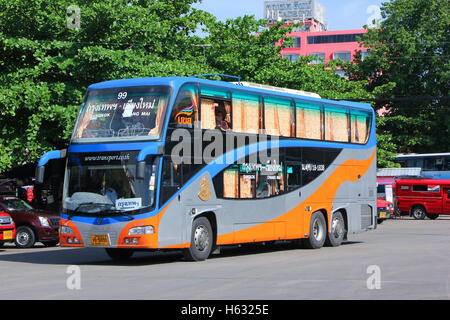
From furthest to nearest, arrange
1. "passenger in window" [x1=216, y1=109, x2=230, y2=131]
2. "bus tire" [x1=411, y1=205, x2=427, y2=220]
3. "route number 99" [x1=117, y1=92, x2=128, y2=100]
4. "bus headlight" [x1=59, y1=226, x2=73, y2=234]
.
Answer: "bus tire" [x1=411, y1=205, x2=427, y2=220]
"passenger in window" [x1=216, y1=109, x2=230, y2=131]
"route number 99" [x1=117, y1=92, x2=128, y2=100]
"bus headlight" [x1=59, y1=226, x2=73, y2=234]

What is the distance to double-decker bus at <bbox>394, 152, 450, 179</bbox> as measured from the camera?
5803cm

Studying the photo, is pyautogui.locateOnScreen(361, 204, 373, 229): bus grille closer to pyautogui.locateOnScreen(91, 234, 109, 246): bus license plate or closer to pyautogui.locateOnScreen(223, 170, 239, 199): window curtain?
pyautogui.locateOnScreen(223, 170, 239, 199): window curtain

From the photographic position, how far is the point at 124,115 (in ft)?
56.2

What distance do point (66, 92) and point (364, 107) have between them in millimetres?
10162

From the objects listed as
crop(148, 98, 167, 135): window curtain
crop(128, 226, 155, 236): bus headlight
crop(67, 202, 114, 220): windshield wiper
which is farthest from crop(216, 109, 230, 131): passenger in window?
crop(67, 202, 114, 220): windshield wiper

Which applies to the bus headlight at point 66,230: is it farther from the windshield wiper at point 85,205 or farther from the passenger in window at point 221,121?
the passenger in window at point 221,121

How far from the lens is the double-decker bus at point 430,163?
58.0 m

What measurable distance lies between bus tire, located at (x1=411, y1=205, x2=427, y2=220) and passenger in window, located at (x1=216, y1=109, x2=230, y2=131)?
118 ft

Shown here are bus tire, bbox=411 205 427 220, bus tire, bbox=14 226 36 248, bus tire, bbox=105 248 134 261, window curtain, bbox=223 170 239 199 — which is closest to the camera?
window curtain, bbox=223 170 239 199

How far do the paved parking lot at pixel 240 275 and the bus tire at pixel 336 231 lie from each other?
1080 mm

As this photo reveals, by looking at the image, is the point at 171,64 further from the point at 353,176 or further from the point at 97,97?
the point at 97,97

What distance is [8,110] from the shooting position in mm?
26422

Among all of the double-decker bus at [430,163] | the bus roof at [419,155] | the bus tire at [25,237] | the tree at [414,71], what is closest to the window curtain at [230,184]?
the bus tire at [25,237]

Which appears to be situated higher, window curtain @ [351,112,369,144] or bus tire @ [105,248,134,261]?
window curtain @ [351,112,369,144]
